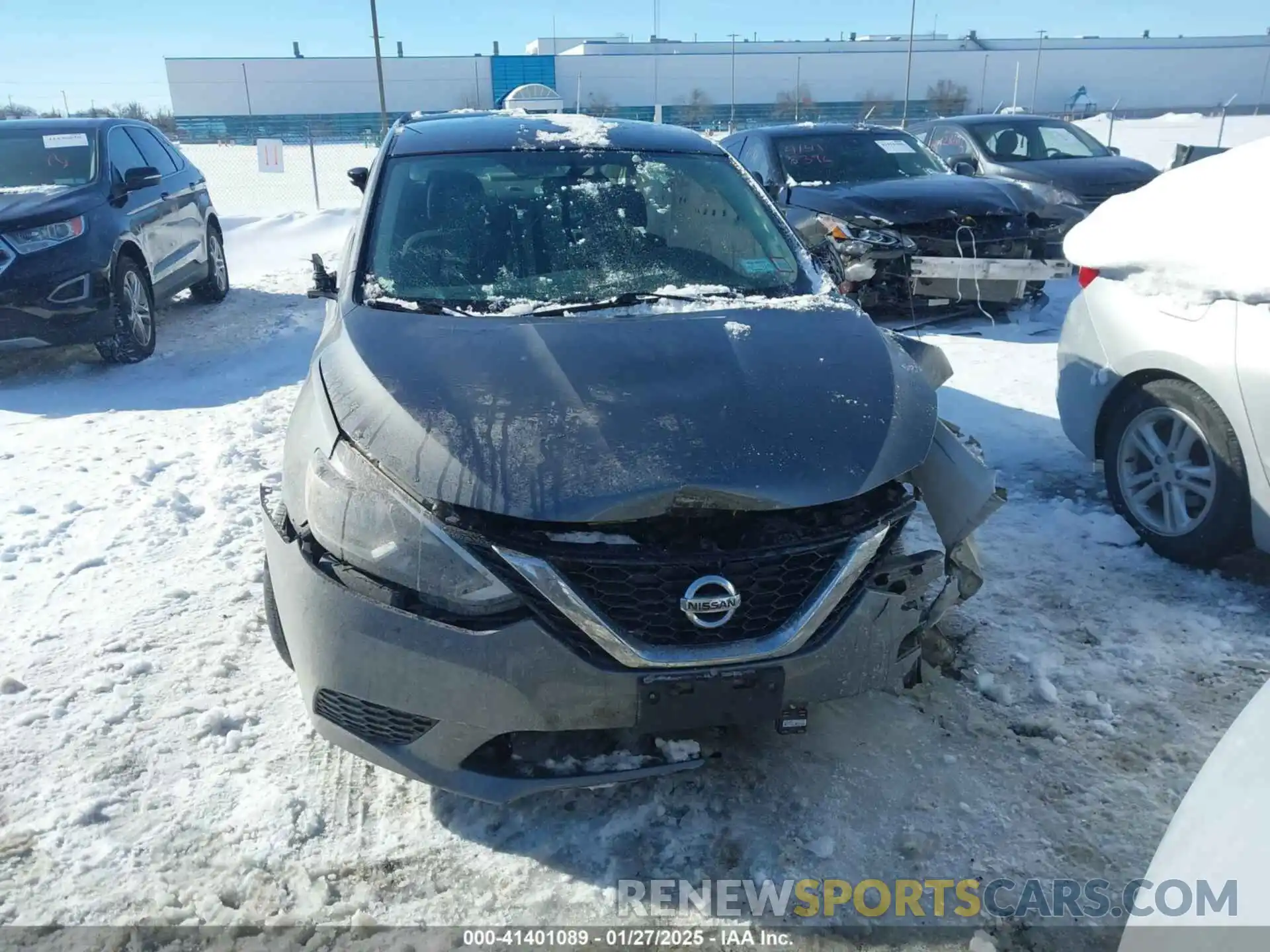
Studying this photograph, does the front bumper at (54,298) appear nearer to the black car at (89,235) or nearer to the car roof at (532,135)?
the black car at (89,235)

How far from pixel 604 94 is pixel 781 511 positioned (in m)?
62.0

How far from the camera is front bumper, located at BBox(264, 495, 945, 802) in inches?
83.5

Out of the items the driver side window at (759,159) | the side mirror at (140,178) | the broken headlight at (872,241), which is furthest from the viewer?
the driver side window at (759,159)

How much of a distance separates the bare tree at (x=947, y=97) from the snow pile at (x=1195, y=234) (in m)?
53.3

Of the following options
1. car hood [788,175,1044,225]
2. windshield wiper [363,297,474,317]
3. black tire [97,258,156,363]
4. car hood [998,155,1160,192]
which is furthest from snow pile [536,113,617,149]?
car hood [998,155,1160,192]

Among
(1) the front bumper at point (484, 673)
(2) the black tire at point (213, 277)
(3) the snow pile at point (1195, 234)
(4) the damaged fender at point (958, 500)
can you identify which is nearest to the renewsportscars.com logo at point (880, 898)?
(1) the front bumper at point (484, 673)

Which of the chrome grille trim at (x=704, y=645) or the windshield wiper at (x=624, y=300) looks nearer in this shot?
the chrome grille trim at (x=704, y=645)

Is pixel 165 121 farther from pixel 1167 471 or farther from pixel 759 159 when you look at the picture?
pixel 1167 471

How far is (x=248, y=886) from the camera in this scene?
226 cm

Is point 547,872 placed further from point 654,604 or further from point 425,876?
point 654,604

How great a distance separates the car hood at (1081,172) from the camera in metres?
10.0

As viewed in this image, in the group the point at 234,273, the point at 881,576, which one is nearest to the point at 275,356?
the point at 234,273

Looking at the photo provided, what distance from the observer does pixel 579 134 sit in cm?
395

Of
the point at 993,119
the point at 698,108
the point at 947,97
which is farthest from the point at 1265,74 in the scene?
the point at 993,119
